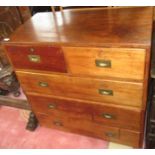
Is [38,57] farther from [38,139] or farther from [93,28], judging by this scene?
[38,139]

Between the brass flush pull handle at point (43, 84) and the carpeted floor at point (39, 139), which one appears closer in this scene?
the brass flush pull handle at point (43, 84)

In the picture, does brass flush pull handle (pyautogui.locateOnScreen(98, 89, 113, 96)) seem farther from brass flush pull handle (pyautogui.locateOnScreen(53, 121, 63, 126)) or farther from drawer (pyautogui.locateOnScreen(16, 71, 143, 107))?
brass flush pull handle (pyautogui.locateOnScreen(53, 121, 63, 126))

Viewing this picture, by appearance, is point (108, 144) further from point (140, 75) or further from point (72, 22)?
point (72, 22)

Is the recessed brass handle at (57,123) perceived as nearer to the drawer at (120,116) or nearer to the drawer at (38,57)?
the drawer at (120,116)

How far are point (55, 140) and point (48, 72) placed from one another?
69 cm

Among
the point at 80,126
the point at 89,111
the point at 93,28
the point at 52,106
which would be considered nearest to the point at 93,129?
the point at 80,126

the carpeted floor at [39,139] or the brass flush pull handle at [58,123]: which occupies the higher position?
the brass flush pull handle at [58,123]

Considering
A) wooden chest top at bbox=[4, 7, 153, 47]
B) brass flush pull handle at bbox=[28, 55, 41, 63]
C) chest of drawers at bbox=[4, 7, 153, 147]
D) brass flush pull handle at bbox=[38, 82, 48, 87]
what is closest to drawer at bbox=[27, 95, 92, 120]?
chest of drawers at bbox=[4, 7, 153, 147]

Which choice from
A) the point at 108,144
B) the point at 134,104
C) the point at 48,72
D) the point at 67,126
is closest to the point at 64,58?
the point at 48,72

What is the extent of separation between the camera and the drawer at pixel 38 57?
1.03 meters

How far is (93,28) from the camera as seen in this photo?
102cm

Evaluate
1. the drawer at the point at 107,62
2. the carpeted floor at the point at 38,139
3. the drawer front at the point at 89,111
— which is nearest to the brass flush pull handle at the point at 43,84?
the drawer front at the point at 89,111

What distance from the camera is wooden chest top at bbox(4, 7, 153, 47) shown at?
34.8 inches

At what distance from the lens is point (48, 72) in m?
1.16
